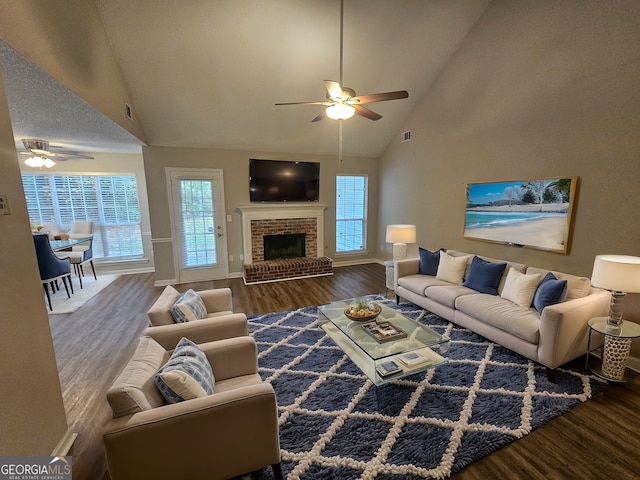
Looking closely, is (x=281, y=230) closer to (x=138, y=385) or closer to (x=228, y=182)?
(x=228, y=182)

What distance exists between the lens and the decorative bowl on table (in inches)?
106

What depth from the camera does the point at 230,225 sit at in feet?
18.1

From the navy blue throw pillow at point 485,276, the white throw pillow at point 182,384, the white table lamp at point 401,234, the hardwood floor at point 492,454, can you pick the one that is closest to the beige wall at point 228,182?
the hardwood floor at point 492,454

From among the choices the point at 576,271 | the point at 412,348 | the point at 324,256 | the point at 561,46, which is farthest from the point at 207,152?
the point at 576,271

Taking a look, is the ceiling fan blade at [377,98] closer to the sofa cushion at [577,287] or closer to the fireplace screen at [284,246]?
the sofa cushion at [577,287]

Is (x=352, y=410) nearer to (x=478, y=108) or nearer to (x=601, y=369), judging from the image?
(x=601, y=369)

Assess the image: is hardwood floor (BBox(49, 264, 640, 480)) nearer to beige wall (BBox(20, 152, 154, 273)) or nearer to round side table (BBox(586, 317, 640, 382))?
round side table (BBox(586, 317, 640, 382))

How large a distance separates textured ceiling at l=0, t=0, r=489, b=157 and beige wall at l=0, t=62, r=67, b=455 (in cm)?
105

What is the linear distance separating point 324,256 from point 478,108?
3924 millimetres

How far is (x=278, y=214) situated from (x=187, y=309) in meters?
3.53

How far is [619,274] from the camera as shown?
2.17 metres

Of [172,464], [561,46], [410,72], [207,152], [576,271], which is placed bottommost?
[172,464]

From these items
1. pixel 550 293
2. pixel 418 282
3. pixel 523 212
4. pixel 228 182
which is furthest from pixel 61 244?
pixel 523 212

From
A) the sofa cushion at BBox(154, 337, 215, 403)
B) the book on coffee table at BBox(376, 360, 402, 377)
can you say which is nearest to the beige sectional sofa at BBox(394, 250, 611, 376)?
the book on coffee table at BBox(376, 360, 402, 377)
